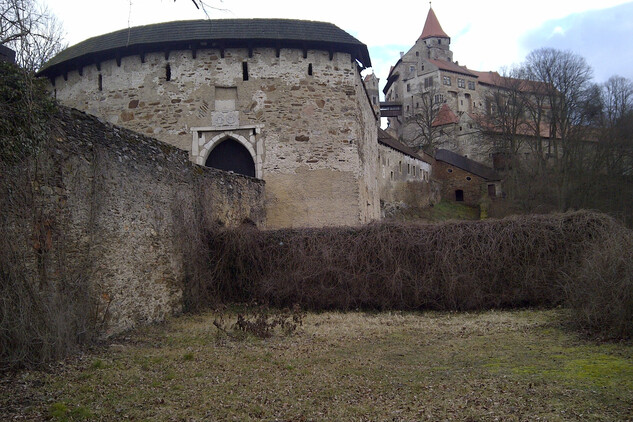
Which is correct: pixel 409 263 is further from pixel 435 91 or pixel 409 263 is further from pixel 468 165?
pixel 435 91

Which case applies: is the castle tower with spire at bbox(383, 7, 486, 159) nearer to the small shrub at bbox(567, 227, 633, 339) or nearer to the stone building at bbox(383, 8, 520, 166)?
the stone building at bbox(383, 8, 520, 166)

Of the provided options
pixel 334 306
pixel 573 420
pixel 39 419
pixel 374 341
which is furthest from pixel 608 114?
pixel 39 419

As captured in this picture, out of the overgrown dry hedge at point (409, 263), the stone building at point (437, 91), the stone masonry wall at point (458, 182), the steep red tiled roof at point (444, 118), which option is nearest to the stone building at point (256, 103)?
the overgrown dry hedge at point (409, 263)

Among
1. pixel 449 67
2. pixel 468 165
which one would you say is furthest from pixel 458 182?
pixel 449 67

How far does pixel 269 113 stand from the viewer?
15336 mm

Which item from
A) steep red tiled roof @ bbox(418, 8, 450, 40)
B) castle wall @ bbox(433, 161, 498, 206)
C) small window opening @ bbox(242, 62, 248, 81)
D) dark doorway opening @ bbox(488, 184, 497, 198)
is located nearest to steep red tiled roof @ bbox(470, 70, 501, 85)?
steep red tiled roof @ bbox(418, 8, 450, 40)

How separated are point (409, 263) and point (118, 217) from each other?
571cm

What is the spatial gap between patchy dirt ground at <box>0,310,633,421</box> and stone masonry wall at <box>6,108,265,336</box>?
3.25ft

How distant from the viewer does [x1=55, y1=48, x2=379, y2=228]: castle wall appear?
596 inches

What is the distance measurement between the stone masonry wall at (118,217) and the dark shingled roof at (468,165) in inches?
1300

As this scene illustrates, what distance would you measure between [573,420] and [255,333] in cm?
473

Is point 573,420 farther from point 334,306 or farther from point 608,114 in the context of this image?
point 608,114

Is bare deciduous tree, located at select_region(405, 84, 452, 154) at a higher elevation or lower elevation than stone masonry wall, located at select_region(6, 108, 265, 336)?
higher

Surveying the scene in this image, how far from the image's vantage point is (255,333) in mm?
7793
